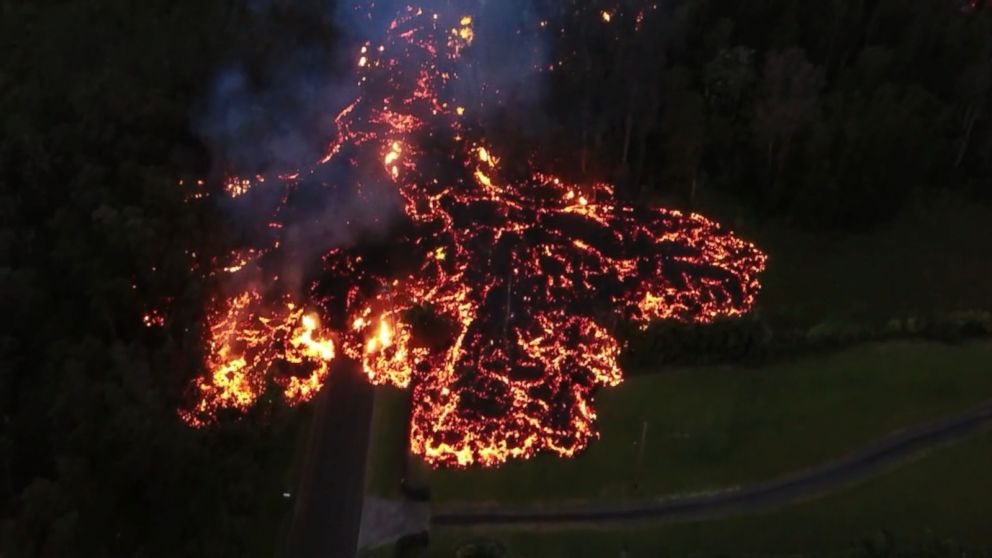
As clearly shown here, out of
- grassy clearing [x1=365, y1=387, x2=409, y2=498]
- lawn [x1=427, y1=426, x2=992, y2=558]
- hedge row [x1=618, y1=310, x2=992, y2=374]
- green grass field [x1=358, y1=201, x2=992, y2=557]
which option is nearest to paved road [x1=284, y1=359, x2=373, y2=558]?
grassy clearing [x1=365, y1=387, x2=409, y2=498]

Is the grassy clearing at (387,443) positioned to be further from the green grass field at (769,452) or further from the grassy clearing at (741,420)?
the grassy clearing at (741,420)

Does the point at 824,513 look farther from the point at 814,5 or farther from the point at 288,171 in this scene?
the point at 814,5

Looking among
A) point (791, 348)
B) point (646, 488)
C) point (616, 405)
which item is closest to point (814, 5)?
point (791, 348)

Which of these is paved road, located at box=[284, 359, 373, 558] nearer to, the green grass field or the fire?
the green grass field

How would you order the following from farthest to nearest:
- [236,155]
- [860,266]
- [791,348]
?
[860,266] < [236,155] < [791,348]

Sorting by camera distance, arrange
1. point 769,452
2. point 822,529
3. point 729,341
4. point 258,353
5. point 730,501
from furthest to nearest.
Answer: point 729,341 < point 258,353 < point 769,452 < point 730,501 < point 822,529

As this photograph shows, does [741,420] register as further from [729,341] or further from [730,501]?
[730,501]

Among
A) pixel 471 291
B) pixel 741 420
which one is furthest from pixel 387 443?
pixel 741 420
